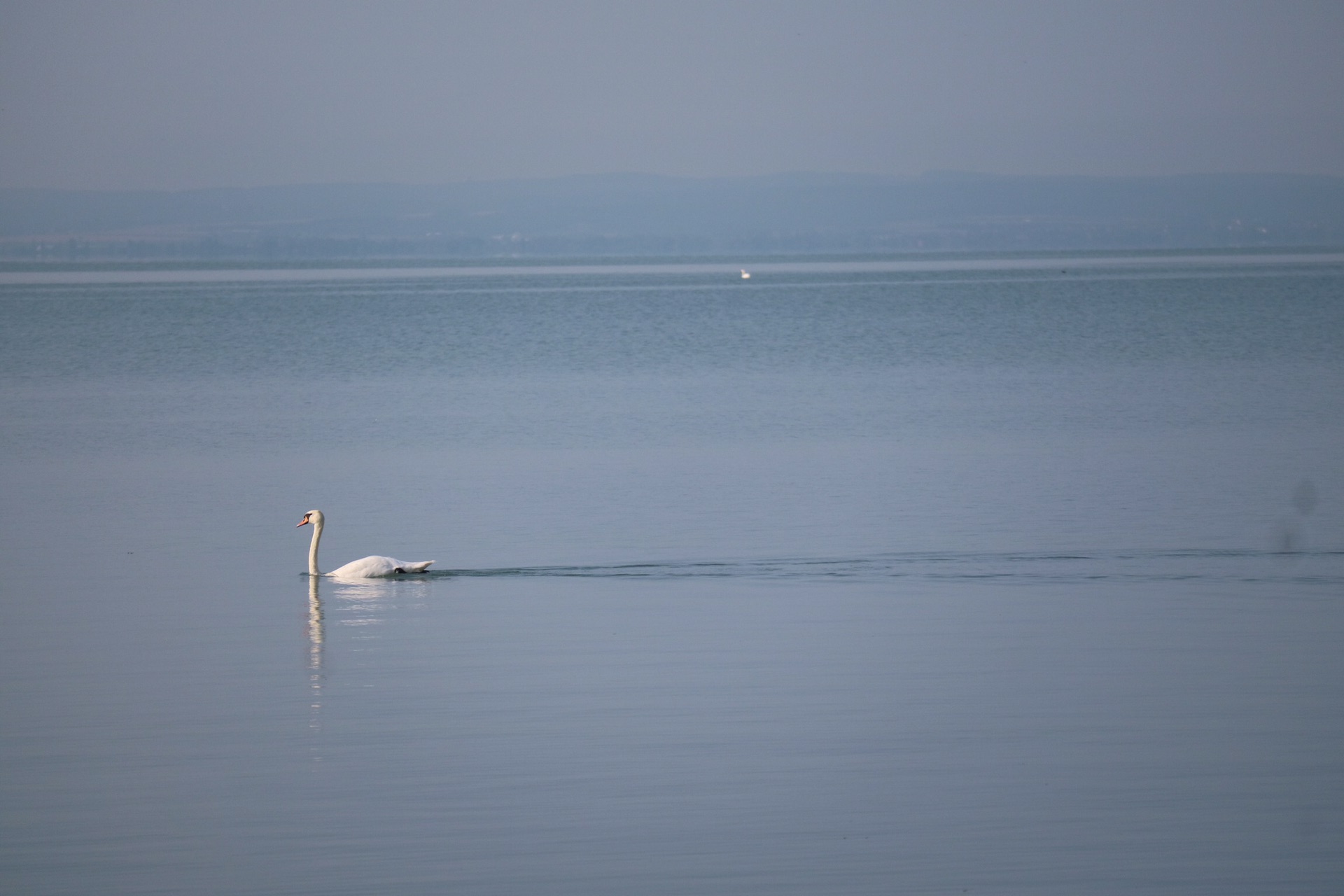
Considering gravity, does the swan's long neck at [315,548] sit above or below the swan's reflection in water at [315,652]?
above

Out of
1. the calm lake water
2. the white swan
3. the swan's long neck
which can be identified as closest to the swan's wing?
the white swan

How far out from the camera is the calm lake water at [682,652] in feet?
28.9

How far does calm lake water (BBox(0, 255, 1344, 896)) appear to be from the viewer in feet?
28.9

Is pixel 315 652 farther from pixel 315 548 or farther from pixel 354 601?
pixel 315 548

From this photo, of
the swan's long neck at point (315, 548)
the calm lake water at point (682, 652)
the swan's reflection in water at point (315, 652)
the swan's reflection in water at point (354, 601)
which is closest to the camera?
the calm lake water at point (682, 652)

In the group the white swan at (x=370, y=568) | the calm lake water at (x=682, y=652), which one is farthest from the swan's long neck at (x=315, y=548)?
the calm lake water at (x=682, y=652)

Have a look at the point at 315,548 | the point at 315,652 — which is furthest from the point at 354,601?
the point at 315,652

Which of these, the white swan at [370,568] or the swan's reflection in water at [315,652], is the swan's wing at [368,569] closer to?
the white swan at [370,568]

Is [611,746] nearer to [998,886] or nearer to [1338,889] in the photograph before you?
[998,886]

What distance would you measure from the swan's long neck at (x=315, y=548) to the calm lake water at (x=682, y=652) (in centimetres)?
15

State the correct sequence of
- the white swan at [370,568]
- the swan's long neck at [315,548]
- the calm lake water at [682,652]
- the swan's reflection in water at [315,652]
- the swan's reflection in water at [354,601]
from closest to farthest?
the calm lake water at [682,652] < the swan's reflection in water at [315,652] < the swan's reflection in water at [354,601] < the white swan at [370,568] < the swan's long neck at [315,548]

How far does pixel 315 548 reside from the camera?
53.3ft

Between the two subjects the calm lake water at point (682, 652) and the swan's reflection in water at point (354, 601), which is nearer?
the calm lake water at point (682, 652)

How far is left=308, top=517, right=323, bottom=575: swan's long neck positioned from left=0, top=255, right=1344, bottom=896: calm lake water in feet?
0.51
